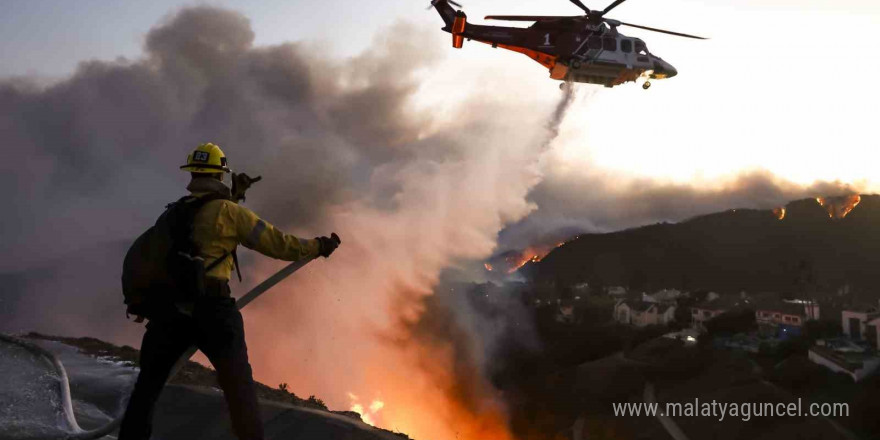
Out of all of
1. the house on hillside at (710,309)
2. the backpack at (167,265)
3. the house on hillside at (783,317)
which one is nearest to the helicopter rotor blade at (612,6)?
the backpack at (167,265)

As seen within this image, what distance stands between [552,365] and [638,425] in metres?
37.3

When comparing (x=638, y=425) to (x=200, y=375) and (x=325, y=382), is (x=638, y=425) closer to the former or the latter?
(x=325, y=382)

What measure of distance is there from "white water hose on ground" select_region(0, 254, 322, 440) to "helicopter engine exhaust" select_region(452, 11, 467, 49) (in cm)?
2359

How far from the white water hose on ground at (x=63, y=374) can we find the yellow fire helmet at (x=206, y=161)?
3.27ft

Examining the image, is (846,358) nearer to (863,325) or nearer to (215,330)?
(863,325)

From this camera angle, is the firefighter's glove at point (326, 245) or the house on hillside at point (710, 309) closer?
the firefighter's glove at point (326, 245)

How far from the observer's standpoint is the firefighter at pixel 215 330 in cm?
441

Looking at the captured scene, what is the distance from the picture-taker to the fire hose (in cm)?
503

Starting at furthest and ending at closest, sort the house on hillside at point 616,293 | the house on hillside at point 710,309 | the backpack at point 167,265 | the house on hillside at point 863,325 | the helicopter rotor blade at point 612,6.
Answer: the house on hillside at point 616,293 < the house on hillside at point 710,309 < the house on hillside at point 863,325 < the helicopter rotor blade at point 612,6 < the backpack at point 167,265

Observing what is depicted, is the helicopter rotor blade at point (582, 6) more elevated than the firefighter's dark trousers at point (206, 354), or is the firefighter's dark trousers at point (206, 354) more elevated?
the helicopter rotor blade at point (582, 6)

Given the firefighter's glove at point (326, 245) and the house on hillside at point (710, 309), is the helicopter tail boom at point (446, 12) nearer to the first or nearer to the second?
the firefighter's glove at point (326, 245)

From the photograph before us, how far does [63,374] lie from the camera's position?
6734mm

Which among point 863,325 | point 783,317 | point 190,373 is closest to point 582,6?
point 190,373

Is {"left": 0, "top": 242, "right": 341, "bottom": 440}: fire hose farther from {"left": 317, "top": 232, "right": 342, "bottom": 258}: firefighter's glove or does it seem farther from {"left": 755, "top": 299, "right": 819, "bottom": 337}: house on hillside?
{"left": 755, "top": 299, "right": 819, "bottom": 337}: house on hillside
